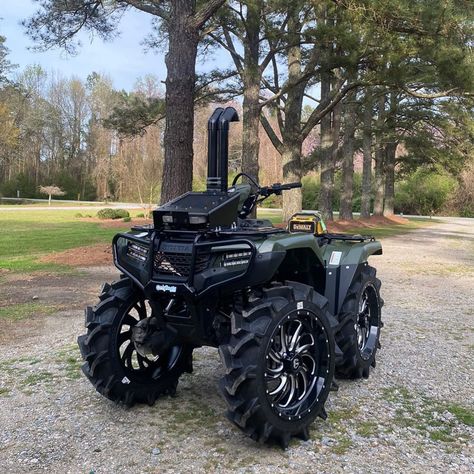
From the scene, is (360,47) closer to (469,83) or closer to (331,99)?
(469,83)

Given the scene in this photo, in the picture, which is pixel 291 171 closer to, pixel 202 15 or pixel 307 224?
pixel 202 15

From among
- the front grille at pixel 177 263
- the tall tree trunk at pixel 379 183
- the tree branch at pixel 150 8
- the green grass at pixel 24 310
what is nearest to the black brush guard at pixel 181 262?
the front grille at pixel 177 263

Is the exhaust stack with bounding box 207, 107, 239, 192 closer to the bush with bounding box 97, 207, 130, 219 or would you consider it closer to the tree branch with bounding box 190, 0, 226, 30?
the tree branch with bounding box 190, 0, 226, 30

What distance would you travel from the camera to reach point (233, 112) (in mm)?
3771

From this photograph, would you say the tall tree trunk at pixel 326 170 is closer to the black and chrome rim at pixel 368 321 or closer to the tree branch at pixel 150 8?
the tree branch at pixel 150 8

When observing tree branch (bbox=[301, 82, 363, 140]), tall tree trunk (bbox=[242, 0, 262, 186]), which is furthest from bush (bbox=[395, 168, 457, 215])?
tall tree trunk (bbox=[242, 0, 262, 186])

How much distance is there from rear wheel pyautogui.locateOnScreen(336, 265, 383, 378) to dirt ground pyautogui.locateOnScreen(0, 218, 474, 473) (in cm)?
15

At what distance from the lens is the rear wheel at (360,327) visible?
4391mm

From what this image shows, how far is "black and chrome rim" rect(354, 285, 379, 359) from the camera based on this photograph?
4809 millimetres

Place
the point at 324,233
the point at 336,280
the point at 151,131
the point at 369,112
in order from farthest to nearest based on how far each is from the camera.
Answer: the point at 151,131 → the point at 369,112 → the point at 324,233 → the point at 336,280

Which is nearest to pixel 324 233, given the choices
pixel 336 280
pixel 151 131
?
pixel 336 280

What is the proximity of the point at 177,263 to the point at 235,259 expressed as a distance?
14.8 inches

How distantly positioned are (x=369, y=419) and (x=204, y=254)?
166 cm

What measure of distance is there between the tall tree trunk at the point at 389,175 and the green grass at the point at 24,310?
26.8m
